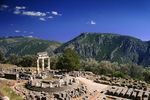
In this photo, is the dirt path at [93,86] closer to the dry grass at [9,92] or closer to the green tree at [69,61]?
the dry grass at [9,92]

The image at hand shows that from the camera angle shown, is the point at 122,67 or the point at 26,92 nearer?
the point at 26,92

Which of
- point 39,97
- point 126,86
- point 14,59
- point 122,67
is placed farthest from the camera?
point 14,59

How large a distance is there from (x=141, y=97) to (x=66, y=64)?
1491 inches

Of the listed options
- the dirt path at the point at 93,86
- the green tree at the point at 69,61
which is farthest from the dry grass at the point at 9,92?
the green tree at the point at 69,61

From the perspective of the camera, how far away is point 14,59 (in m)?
129

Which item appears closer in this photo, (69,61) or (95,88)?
(95,88)

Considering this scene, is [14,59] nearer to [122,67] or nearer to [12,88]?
[122,67]

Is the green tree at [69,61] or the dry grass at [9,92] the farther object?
the green tree at [69,61]

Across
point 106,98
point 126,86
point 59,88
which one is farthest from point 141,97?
point 59,88

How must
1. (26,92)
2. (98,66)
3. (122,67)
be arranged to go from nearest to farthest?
(26,92) < (98,66) < (122,67)

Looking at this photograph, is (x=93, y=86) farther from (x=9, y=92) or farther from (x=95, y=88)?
(x=9, y=92)

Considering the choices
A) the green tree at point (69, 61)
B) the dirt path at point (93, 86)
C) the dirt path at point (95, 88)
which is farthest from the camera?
the green tree at point (69, 61)

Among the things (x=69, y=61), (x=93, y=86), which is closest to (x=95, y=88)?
(x=93, y=86)

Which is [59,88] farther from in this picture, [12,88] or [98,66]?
[98,66]
